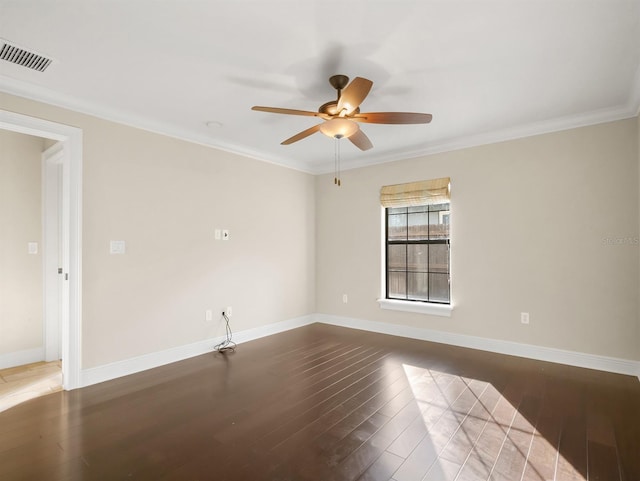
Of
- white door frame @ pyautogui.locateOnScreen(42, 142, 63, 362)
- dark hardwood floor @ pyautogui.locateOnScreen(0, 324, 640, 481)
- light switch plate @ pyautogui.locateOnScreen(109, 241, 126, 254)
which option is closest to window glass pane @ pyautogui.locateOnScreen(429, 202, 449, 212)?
dark hardwood floor @ pyautogui.locateOnScreen(0, 324, 640, 481)

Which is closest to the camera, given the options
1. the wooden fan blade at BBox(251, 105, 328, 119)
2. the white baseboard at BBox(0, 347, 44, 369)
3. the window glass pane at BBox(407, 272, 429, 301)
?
the wooden fan blade at BBox(251, 105, 328, 119)

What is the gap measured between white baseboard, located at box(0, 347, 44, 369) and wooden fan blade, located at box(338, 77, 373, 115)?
4.18 meters

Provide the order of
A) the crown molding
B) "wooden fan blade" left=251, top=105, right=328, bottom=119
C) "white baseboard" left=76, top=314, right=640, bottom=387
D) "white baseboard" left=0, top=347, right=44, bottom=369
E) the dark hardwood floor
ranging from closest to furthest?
the dark hardwood floor → "wooden fan blade" left=251, top=105, right=328, bottom=119 → the crown molding → "white baseboard" left=76, top=314, right=640, bottom=387 → "white baseboard" left=0, top=347, right=44, bottom=369

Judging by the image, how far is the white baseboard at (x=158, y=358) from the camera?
3084 millimetres

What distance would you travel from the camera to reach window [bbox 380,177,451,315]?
14.5ft

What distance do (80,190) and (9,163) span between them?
134 centimetres

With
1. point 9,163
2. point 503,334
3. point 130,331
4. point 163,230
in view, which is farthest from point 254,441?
point 9,163

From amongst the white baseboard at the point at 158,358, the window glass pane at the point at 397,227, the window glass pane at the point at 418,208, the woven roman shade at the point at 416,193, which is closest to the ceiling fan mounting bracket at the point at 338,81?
the woven roman shade at the point at 416,193

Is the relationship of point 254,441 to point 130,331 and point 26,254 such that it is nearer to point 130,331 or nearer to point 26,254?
point 130,331

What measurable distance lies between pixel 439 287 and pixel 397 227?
3.40 ft

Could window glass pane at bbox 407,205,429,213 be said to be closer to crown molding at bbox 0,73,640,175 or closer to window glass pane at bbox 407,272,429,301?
crown molding at bbox 0,73,640,175

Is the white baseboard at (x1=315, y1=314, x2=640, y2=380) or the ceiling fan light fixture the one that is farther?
the white baseboard at (x1=315, y1=314, x2=640, y2=380)

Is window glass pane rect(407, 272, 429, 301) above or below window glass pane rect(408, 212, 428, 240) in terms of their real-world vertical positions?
below

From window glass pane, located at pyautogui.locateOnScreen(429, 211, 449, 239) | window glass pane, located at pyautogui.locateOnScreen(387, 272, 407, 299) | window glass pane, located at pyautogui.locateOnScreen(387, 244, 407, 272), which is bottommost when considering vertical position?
window glass pane, located at pyautogui.locateOnScreen(387, 272, 407, 299)
